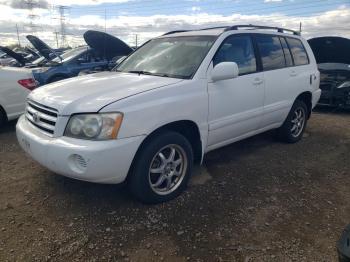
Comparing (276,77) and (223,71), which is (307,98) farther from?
(223,71)

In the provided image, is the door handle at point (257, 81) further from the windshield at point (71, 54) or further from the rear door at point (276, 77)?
the windshield at point (71, 54)

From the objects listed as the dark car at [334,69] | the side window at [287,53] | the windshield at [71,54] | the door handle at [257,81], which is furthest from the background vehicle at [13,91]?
the dark car at [334,69]

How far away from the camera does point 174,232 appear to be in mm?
2885

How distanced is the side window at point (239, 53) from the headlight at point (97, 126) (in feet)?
4.74

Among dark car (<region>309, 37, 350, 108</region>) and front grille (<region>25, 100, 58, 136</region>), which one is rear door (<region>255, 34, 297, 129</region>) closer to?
front grille (<region>25, 100, 58, 136</region>)

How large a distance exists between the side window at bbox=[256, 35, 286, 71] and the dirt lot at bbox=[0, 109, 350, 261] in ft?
4.30

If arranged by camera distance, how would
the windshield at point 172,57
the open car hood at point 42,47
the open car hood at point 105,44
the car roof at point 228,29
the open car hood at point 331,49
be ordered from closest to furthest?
1. the windshield at point 172,57
2. the car roof at point 228,29
3. the open car hood at point 331,49
4. the open car hood at point 105,44
5. the open car hood at point 42,47

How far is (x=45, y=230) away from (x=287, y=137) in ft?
12.3

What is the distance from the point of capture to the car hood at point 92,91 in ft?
9.66

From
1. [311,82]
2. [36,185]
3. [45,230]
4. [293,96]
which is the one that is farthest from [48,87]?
[311,82]

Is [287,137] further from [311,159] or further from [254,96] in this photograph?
[254,96]

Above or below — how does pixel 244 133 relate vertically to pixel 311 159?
above

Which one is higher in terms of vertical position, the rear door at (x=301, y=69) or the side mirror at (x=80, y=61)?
the rear door at (x=301, y=69)

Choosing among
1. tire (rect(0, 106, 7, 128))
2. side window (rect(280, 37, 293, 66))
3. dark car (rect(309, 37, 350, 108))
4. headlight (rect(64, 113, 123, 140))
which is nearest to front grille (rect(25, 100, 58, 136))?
headlight (rect(64, 113, 123, 140))
